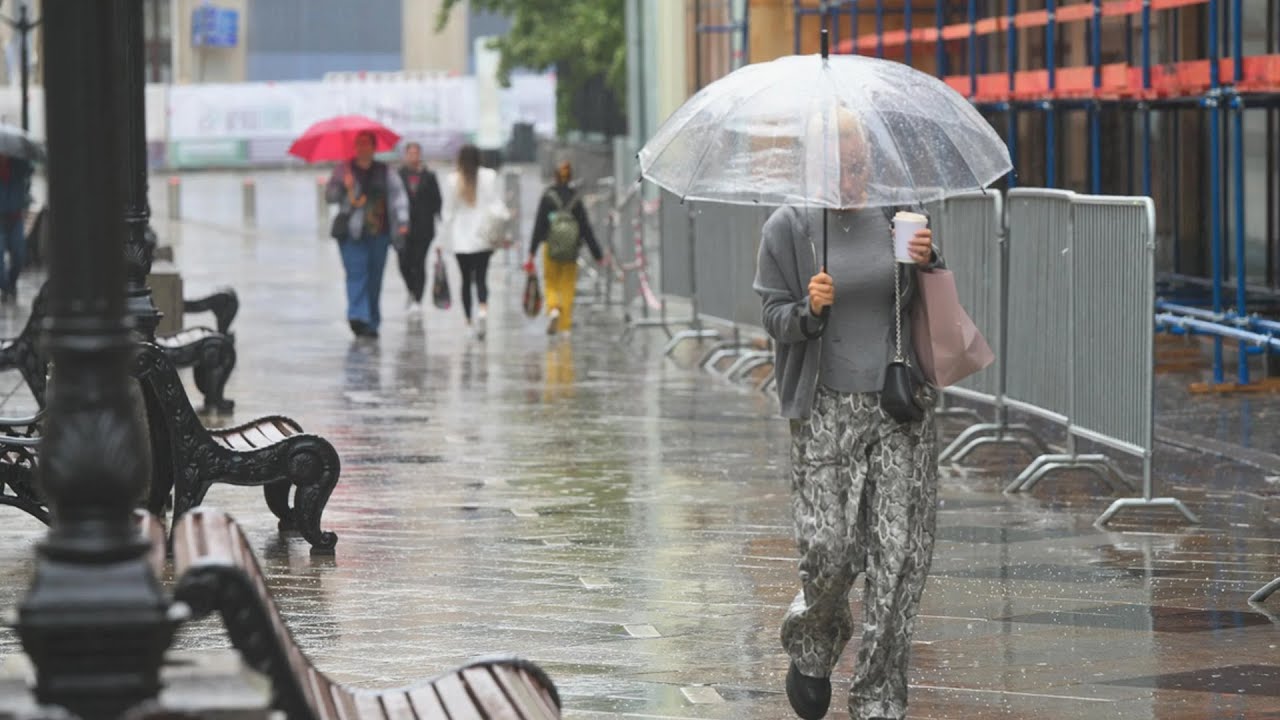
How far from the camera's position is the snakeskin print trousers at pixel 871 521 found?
616 cm

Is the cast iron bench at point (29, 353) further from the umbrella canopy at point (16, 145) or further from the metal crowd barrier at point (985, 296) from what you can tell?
the umbrella canopy at point (16, 145)

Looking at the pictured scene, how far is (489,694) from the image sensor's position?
203 inches

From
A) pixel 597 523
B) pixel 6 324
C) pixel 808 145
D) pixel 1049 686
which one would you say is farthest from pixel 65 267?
pixel 6 324

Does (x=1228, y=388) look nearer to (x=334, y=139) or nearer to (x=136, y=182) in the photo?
(x=136, y=182)

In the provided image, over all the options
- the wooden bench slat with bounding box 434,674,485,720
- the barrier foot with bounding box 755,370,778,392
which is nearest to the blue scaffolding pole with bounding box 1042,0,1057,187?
the barrier foot with bounding box 755,370,778,392

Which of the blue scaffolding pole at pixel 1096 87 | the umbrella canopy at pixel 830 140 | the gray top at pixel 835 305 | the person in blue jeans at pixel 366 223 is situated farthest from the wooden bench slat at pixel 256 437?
the person in blue jeans at pixel 366 223

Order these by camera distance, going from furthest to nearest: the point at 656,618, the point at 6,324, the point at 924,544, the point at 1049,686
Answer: the point at 6,324 < the point at 656,618 < the point at 1049,686 < the point at 924,544

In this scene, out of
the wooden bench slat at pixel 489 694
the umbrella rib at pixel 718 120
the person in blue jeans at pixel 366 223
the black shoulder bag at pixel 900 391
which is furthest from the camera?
the person in blue jeans at pixel 366 223

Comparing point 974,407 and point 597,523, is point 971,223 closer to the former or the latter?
point 974,407

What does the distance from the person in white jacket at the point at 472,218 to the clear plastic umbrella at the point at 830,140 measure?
13250mm

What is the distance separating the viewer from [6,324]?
2070 cm

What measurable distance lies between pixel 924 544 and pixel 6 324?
625 inches

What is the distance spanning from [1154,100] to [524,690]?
445 inches

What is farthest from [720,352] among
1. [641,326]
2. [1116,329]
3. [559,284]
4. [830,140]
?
[830,140]
